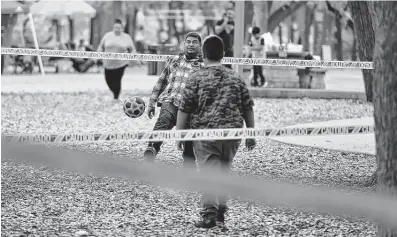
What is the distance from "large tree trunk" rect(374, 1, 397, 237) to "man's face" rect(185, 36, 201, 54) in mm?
2982

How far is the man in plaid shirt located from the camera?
29.9 ft

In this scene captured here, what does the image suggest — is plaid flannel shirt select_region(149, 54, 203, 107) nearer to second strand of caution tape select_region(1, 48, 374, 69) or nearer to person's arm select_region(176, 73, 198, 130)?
person's arm select_region(176, 73, 198, 130)

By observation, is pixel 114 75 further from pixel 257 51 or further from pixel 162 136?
pixel 162 136

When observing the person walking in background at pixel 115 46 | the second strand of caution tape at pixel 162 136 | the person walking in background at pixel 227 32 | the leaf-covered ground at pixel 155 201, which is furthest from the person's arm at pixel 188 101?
the person walking in background at pixel 227 32

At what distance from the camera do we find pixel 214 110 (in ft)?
24.5

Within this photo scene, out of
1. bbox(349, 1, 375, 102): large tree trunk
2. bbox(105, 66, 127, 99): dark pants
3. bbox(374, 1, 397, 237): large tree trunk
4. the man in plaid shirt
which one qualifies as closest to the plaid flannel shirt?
the man in plaid shirt

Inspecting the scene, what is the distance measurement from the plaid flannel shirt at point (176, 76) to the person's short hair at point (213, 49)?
154 cm

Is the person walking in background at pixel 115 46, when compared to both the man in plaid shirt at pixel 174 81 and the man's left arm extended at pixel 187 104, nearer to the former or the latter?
the man in plaid shirt at pixel 174 81

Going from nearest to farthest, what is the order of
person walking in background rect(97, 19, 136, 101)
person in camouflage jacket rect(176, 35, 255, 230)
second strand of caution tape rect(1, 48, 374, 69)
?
person in camouflage jacket rect(176, 35, 255, 230) < second strand of caution tape rect(1, 48, 374, 69) < person walking in background rect(97, 19, 136, 101)

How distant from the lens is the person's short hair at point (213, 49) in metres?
7.57

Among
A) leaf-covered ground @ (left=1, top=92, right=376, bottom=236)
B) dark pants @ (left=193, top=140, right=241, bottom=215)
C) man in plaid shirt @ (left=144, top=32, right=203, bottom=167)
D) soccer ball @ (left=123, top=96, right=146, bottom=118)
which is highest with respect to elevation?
man in plaid shirt @ (left=144, top=32, right=203, bottom=167)

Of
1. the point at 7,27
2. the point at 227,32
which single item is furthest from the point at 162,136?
the point at 7,27

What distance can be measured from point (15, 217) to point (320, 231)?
2.46 meters

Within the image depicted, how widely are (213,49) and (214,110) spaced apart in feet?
1.56
